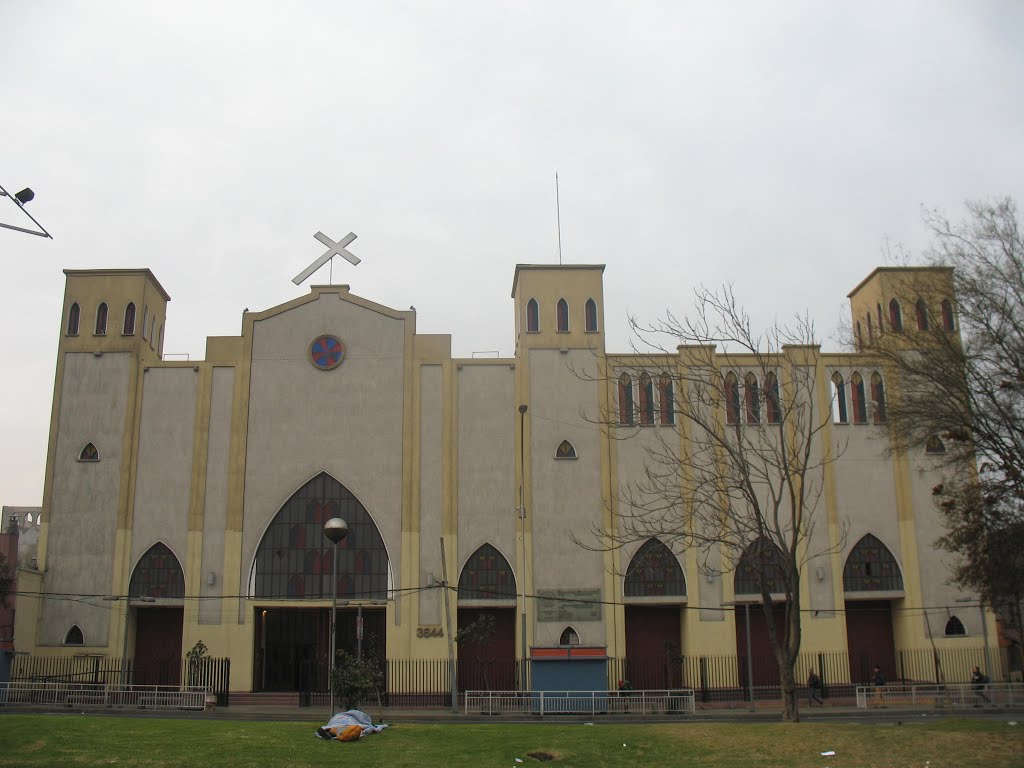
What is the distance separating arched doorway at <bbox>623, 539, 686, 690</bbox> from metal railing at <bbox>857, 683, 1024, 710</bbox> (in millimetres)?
7245

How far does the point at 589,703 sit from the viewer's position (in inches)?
1363

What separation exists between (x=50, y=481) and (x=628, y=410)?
2376cm

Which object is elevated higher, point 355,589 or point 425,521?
point 425,521

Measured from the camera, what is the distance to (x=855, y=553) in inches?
1622

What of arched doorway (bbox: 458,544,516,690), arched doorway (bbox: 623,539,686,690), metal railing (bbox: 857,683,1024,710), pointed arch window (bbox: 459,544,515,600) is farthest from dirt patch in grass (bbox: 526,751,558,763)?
arched doorway (bbox: 623,539,686,690)

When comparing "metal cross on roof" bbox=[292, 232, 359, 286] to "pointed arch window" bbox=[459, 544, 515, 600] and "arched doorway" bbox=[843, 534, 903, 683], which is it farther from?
"arched doorway" bbox=[843, 534, 903, 683]

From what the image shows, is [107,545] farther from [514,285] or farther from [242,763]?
[242,763]

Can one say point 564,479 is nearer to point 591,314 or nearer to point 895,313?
point 591,314

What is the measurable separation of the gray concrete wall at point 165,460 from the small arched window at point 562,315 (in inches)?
605

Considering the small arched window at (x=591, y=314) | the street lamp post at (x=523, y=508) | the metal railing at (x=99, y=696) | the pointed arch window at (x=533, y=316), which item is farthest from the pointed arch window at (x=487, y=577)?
the metal railing at (x=99, y=696)

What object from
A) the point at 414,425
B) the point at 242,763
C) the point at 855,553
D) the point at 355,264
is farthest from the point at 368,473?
the point at 242,763

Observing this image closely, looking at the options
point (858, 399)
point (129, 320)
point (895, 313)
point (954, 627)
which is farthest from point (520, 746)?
point (895, 313)

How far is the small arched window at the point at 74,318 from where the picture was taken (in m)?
42.8

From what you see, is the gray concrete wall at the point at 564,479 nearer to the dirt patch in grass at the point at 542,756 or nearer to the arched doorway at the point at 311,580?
the arched doorway at the point at 311,580
